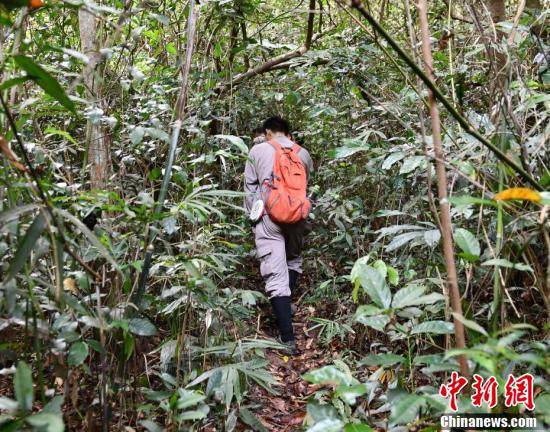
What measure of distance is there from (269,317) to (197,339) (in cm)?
186

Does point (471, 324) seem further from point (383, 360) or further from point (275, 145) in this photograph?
point (275, 145)

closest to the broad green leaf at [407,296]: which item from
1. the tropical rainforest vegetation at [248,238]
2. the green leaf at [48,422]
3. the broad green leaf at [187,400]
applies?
the tropical rainforest vegetation at [248,238]

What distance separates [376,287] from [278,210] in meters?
2.37

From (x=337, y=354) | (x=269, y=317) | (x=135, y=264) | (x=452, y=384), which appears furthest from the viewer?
(x=269, y=317)

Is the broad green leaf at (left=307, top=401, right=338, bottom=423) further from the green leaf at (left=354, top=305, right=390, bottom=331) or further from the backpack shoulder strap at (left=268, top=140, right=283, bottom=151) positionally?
the backpack shoulder strap at (left=268, top=140, right=283, bottom=151)

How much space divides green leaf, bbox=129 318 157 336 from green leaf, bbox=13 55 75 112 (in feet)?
2.74

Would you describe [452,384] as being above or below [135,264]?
below

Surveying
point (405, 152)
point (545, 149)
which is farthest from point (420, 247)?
point (545, 149)

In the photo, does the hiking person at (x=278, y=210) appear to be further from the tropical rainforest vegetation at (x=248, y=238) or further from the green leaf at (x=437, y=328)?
the green leaf at (x=437, y=328)

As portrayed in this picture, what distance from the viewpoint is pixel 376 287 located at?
4.40 ft

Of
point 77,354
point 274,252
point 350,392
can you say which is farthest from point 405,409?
point 274,252

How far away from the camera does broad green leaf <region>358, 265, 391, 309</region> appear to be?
1302 mm

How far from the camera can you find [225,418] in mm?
2039

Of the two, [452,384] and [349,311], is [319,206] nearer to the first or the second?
[349,311]
